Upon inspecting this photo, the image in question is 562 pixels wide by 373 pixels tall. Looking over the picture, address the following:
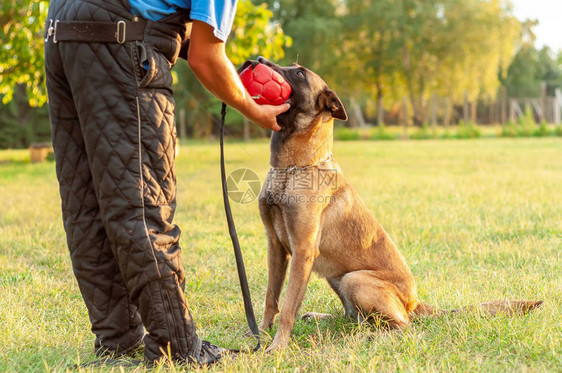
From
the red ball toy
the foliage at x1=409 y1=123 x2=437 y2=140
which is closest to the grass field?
the red ball toy

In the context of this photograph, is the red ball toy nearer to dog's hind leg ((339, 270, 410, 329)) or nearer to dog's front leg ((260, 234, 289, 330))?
dog's front leg ((260, 234, 289, 330))

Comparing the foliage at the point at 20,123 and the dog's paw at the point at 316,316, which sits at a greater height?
the foliage at the point at 20,123

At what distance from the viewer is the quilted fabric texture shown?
225 cm

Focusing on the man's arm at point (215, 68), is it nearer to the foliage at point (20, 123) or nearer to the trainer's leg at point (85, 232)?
the trainer's leg at point (85, 232)

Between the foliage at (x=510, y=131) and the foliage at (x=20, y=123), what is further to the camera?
the foliage at (x=510, y=131)

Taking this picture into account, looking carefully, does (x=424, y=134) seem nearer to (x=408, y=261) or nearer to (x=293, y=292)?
(x=408, y=261)

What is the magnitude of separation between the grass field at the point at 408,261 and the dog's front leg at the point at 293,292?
9 cm

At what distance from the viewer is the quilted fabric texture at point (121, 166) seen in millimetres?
2246

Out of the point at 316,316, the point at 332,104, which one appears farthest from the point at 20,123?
the point at 332,104

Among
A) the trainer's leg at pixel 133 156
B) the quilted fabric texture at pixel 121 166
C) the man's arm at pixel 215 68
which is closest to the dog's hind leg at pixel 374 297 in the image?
the quilted fabric texture at pixel 121 166

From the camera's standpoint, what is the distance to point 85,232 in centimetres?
251

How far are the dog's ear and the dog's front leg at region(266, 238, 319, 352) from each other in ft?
2.62

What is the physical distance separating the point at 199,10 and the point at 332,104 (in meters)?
1.09

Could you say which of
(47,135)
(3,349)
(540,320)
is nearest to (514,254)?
(540,320)
